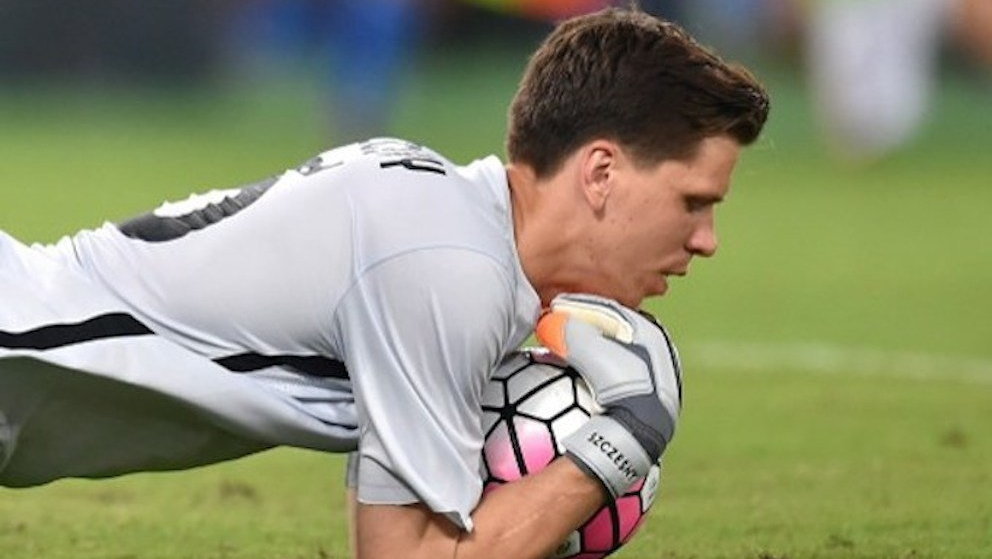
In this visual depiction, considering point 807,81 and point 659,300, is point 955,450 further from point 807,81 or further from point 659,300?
point 807,81

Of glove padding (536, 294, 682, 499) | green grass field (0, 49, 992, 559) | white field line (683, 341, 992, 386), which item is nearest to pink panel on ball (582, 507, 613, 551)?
glove padding (536, 294, 682, 499)

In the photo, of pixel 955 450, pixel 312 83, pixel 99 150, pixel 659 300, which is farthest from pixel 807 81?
pixel 955 450

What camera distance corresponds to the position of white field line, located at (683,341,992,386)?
10688mm

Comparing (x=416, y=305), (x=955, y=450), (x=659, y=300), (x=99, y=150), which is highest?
(x=416, y=305)

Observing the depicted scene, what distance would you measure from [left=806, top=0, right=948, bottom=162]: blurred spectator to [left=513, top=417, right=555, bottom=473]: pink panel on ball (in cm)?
1565

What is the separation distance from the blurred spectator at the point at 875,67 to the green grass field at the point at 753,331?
246mm

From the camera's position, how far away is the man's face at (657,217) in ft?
16.9

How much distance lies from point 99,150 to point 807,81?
627cm

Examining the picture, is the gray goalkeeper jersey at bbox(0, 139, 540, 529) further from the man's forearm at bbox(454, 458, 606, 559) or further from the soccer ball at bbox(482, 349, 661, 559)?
the soccer ball at bbox(482, 349, 661, 559)

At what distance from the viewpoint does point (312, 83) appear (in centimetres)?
2258

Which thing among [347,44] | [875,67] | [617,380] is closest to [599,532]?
[617,380]

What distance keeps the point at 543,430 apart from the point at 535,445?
4 cm

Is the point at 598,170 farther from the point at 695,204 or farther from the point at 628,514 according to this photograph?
the point at 628,514

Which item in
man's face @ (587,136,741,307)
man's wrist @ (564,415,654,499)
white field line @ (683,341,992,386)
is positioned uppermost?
man's face @ (587,136,741,307)
